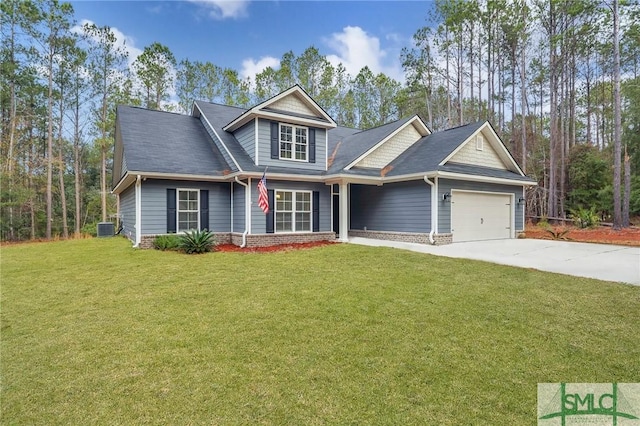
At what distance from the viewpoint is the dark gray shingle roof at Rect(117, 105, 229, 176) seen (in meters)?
11.0

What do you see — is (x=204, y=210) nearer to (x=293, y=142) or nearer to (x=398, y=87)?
(x=293, y=142)

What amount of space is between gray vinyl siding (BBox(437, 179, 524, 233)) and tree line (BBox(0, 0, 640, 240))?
618 cm

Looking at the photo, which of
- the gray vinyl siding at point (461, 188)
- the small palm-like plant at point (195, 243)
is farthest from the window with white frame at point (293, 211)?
the gray vinyl siding at point (461, 188)

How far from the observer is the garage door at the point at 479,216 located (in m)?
12.1

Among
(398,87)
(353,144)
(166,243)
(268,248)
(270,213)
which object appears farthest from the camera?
(398,87)

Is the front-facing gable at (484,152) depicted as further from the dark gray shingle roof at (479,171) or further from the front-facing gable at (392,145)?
the front-facing gable at (392,145)

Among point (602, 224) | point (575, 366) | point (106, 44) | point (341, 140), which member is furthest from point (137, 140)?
point (602, 224)

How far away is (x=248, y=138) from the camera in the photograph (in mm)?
12273

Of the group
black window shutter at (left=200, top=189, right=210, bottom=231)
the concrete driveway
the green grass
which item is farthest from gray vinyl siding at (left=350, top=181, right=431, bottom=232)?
black window shutter at (left=200, top=189, right=210, bottom=231)

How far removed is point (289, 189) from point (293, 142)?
1.88 metres

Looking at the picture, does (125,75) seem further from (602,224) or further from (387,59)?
(602,224)

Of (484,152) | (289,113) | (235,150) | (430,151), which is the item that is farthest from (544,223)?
(235,150)

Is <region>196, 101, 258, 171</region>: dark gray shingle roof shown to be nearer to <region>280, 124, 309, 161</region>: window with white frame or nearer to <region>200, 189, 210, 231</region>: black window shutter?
→ <region>280, 124, 309, 161</region>: window with white frame

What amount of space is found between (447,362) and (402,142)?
12361 millimetres
